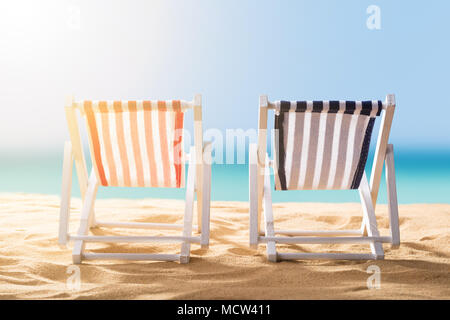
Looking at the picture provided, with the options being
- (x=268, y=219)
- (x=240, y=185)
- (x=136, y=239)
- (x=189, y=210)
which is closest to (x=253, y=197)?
(x=268, y=219)

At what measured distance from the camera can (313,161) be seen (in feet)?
8.19

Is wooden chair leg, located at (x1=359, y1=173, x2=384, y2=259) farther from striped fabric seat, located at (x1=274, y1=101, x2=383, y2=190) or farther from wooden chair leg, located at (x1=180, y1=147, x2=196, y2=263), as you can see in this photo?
wooden chair leg, located at (x1=180, y1=147, x2=196, y2=263)

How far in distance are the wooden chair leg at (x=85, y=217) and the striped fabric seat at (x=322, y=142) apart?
1.04 metres

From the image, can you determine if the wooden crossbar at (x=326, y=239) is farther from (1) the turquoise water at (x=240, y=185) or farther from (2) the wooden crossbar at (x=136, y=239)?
(1) the turquoise water at (x=240, y=185)

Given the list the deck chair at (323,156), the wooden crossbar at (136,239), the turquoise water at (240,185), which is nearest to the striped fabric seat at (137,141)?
the wooden crossbar at (136,239)

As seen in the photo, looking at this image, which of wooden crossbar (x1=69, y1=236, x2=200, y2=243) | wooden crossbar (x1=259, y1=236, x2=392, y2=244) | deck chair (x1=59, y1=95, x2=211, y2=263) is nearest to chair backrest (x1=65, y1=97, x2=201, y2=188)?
deck chair (x1=59, y1=95, x2=211, y2=263)

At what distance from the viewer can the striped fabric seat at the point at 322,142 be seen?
92.5 inches

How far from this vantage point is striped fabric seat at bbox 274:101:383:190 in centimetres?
235

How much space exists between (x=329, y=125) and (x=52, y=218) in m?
2.35

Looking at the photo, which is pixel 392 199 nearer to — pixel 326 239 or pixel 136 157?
pixel 326 239

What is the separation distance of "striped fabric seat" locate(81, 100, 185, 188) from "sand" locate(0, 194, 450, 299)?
0.45 meters
